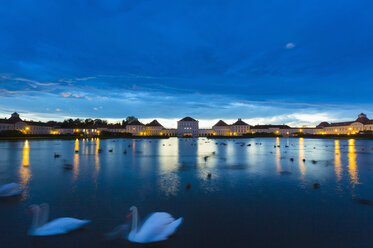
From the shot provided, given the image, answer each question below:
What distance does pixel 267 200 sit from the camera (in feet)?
31.9

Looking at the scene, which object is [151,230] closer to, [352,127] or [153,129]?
[153,129]

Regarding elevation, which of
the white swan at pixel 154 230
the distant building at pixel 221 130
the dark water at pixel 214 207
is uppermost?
the distant building at pixel 221 130

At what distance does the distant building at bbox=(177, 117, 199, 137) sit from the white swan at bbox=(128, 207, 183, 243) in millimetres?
156006

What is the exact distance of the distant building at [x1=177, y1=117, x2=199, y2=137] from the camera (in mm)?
163125

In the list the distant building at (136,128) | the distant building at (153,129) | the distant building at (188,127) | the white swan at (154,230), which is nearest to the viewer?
the white swan at (154,230)

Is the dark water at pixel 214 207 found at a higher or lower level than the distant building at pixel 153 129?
lower

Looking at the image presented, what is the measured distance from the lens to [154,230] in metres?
6.16

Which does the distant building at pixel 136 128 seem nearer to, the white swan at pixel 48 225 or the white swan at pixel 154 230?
the white swan at pixel 48 225

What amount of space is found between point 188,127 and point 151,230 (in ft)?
517

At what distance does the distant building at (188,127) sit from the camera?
163125 mm

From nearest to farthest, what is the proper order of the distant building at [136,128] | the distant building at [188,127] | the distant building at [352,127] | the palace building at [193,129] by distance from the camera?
the distant building at [352,127], the palace building at [193,129], the distant building at [136,128], the distant building at [188,127]

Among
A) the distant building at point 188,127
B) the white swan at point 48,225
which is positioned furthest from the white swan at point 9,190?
the distant building at point 188,127

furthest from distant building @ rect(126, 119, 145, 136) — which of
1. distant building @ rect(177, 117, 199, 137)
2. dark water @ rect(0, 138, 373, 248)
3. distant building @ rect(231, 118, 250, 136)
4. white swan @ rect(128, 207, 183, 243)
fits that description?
white swan @ rect(128, 207, 183, 243)

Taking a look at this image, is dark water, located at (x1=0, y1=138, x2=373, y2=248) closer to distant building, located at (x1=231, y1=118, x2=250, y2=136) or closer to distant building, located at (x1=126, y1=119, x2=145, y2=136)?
distant building, located at (x1=126, y1=119, x2=145, y2=136)
